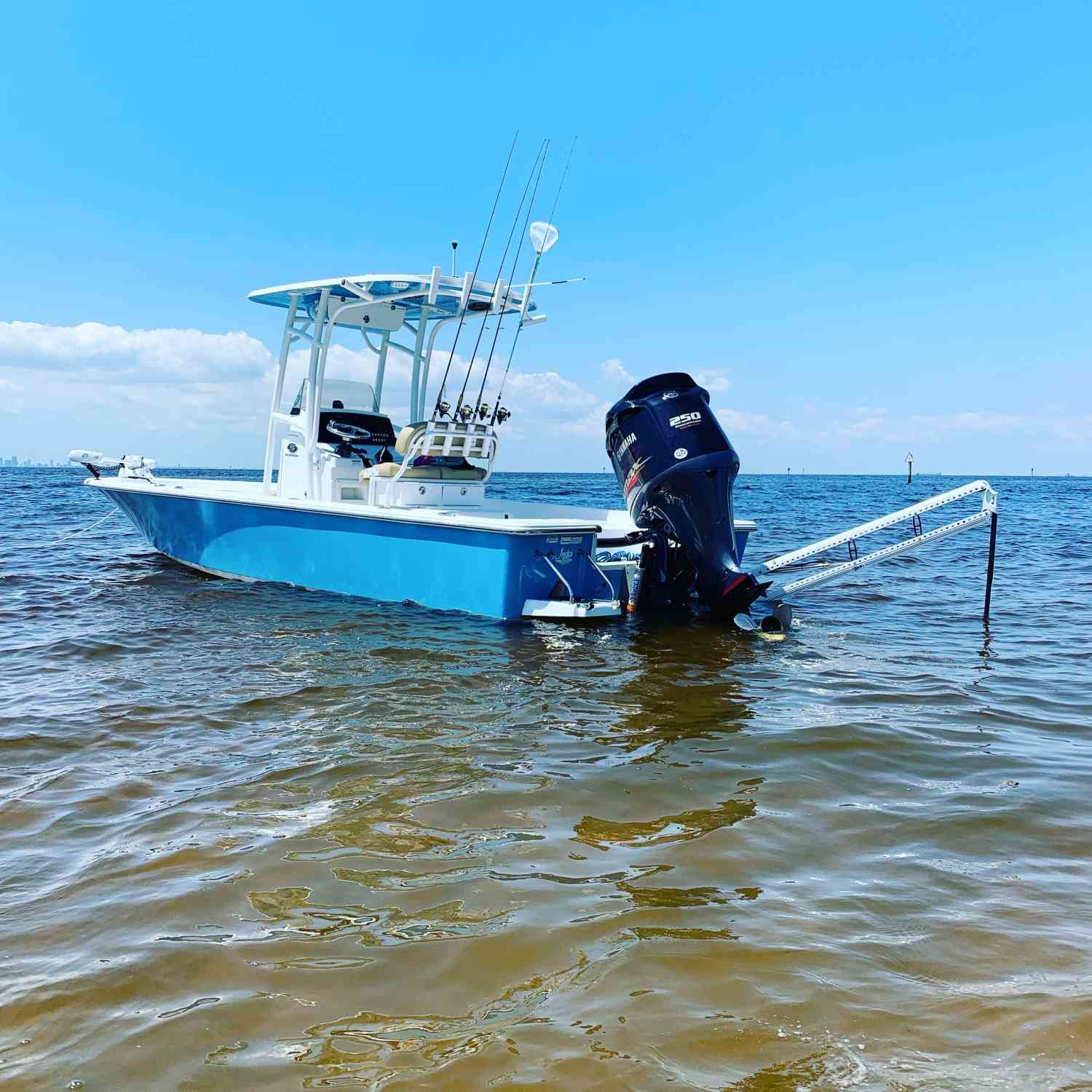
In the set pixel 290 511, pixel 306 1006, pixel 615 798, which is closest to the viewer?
pixel 306 1006

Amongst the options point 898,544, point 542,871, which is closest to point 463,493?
point 898,544

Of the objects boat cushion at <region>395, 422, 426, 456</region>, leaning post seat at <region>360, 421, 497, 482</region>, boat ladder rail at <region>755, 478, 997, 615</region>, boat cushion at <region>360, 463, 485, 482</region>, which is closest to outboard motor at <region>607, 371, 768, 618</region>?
boat ladder rail at <region>755, 478, 997, 615</region>

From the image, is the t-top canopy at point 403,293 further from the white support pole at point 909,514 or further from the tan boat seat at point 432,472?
the white support pole at point 909,514

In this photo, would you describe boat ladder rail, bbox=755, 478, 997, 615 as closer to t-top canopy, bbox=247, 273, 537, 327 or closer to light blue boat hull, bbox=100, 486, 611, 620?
light blue boat hull, bbox=100, 486, 611, 620

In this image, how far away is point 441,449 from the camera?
9109 mm

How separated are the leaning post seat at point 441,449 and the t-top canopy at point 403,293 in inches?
53.9

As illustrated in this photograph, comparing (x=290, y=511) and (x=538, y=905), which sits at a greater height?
(x=290, y=511)

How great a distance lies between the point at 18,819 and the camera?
12.0 feet

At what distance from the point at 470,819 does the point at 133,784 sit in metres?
1.64

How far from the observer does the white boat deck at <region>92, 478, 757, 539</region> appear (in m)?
7.65

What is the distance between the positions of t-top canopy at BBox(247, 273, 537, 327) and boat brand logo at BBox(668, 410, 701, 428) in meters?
2.84

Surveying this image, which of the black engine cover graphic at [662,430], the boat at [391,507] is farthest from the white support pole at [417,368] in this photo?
the black engine cover graphic at [662,430]

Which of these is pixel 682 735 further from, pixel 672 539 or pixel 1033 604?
pixel 1033 604

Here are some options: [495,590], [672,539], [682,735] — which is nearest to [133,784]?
[682,735]
